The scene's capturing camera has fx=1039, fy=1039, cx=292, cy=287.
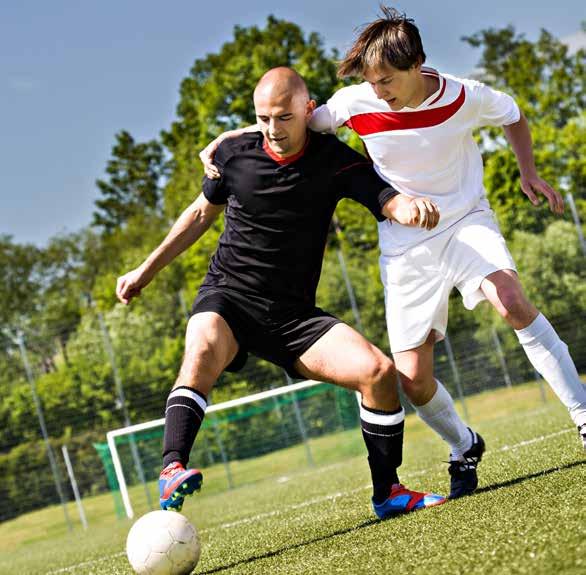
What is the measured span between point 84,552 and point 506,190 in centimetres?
1588

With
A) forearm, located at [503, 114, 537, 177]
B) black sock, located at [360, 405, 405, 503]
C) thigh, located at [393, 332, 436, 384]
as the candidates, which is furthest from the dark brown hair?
black sock, located at [360, 405, 405, 503]

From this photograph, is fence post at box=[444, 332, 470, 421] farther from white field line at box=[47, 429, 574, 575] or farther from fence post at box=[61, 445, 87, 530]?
white field line at box=[47, 429, 574, 575]

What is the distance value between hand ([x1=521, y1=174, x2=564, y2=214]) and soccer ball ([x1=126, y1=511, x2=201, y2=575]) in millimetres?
2336

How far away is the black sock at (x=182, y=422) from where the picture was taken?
4.39m

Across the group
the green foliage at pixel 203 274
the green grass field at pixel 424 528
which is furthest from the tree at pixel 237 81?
the green grass field at pixel 424 528

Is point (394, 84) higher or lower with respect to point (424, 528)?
higher

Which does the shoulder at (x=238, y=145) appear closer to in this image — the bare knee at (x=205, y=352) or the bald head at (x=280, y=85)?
the bald head at (x=280, y=85)

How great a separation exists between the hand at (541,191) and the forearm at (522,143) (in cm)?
4

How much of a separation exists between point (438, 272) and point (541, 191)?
28.1 inches

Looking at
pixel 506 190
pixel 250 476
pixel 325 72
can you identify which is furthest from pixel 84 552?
pixel 325 72

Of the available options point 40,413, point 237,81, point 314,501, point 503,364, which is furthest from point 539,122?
point 314,501

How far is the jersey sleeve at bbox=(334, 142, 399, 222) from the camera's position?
188 inches

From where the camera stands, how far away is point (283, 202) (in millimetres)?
4840

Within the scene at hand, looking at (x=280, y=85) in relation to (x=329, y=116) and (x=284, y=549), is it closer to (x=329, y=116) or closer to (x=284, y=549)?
(x=329, y=116)
